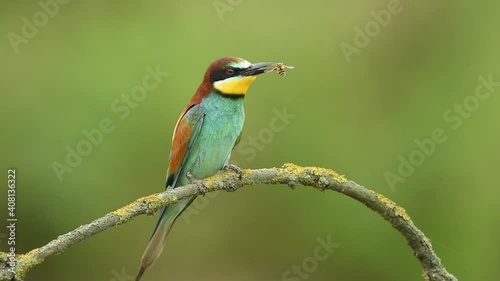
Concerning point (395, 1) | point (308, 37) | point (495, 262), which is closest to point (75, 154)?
point (308, 37)

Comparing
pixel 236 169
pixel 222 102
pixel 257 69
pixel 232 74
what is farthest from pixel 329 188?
pixel 222 102

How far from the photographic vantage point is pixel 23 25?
4230mm

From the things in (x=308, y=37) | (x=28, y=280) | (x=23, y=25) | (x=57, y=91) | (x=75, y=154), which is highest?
(x=308, y=37)

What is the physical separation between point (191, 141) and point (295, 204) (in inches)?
54.1

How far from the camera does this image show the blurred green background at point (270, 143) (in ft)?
12.9

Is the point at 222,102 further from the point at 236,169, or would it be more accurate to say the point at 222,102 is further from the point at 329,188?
the point at 329,188

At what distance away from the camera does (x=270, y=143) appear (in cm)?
395

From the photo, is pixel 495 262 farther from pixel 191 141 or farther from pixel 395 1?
pixel 191 141

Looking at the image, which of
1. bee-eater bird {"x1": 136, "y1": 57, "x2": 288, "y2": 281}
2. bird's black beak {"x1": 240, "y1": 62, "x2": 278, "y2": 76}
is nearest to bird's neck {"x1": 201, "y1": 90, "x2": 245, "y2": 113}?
bee-eater bird {"x1": 136, "y1": 57, "x2": 288, "y2": 281}

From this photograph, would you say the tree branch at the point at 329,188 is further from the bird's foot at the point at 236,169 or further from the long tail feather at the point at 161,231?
the long tail feather at the point at 161,231

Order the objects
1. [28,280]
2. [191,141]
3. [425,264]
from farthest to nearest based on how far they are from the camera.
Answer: [28,280], [191,141], [425,264]

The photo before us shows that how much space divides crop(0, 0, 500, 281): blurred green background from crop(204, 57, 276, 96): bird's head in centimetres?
108

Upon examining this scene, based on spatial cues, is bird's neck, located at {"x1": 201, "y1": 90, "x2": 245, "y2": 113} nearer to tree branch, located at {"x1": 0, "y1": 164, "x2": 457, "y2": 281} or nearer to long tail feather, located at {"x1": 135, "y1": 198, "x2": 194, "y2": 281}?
long tail feather, located at {"x1": 135, "y1": 198, "x2": 194, "y2": 281}

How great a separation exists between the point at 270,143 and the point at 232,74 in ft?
4.58
